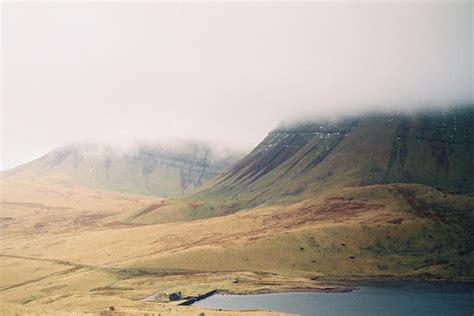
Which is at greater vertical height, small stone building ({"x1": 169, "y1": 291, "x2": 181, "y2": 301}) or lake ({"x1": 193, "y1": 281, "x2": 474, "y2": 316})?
small stone building ({"x1": 169, "y1": 291, "x2": 181, "y2": 301})

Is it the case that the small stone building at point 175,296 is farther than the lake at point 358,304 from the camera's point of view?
Yes

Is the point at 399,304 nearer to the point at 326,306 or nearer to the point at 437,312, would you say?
the point at 437,312

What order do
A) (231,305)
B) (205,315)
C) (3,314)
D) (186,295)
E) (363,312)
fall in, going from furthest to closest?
1. (186,295)
2. (231,305)
3. (363,312)
4. (205,315)
5. (3,314)

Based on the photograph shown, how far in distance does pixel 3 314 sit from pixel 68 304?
432ft

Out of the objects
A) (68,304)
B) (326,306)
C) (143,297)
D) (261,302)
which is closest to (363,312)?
(326,306)

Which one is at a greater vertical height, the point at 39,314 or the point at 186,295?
the point at 39,314

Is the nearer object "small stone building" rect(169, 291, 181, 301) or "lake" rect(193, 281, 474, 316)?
"lake" rect(193, 281, 474, 316)

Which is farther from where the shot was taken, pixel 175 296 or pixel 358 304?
pixel 175 296

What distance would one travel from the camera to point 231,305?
601ft

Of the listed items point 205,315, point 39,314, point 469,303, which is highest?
point 39,314

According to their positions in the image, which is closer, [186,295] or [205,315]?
[205,315]

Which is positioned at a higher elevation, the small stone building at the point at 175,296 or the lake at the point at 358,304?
the small stone building at the point at 175,296

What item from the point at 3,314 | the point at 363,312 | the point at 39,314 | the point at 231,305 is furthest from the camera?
the point at 231,305

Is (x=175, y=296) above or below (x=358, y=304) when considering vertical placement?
above
